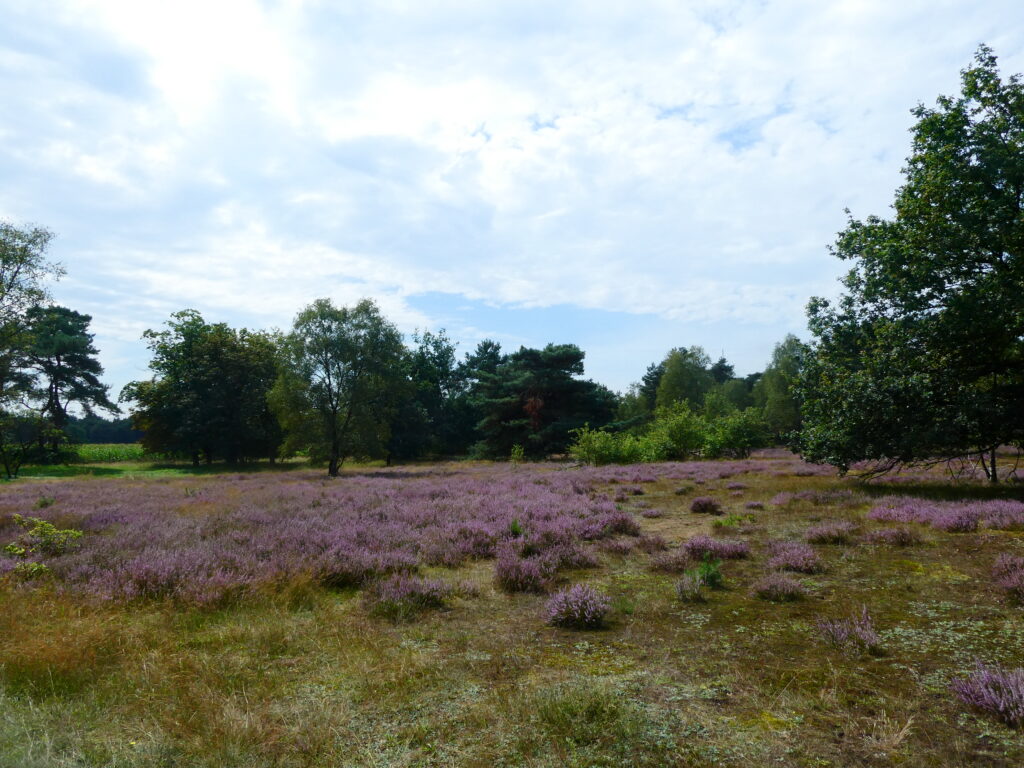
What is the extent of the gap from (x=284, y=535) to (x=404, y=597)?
4048 millimetres

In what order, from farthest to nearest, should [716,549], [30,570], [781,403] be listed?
[781,403]
[716,549]
[30,570]

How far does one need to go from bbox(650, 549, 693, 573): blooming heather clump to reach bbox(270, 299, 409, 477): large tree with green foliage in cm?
2826

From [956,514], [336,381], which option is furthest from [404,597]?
[336,381]

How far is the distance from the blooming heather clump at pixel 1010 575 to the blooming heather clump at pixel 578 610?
427cm

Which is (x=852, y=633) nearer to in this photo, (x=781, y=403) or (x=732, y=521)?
(x=732, y=521)

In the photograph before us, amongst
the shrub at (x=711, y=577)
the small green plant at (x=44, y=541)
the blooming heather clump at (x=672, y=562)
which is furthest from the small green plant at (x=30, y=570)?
the shrub at (x=711, y=577)

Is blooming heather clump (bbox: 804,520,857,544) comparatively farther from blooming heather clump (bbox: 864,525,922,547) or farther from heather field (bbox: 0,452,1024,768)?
blooming heather clump (bbox: 864,525,922,547)

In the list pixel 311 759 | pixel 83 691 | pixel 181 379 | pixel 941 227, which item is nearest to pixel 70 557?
pixel 83 691

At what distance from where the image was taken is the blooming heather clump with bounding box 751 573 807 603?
576 centimetres

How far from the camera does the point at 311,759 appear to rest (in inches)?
114

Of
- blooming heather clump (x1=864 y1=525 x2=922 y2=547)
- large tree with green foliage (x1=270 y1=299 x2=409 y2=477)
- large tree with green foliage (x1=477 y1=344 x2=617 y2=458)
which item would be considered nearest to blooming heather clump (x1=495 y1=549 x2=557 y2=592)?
blooming heather clump (x1=864 y1=525 x2=922 y2=547)

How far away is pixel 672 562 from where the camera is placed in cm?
744

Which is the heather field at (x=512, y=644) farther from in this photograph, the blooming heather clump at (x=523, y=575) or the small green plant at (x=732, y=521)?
the small green plant at (x=732, y=521)

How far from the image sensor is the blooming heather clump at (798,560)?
22.6 feet
